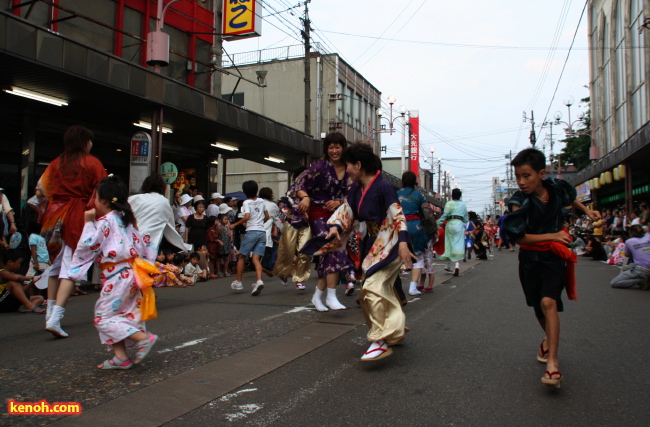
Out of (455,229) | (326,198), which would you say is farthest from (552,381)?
(455,229)

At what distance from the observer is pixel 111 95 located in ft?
34.3

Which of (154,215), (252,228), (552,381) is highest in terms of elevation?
(154,215)

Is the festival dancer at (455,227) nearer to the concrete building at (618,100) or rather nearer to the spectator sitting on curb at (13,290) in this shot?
the spectator sitting on curb at (13,290)

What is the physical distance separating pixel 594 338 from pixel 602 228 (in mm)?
17775

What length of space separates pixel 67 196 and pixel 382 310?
10.5 ft

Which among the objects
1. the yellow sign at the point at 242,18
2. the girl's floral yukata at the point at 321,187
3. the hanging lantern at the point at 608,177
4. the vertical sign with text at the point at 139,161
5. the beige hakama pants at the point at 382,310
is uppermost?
the yellow sign at the point at 242,18

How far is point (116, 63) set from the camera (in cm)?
984

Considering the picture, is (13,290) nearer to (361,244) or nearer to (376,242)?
(361,244)

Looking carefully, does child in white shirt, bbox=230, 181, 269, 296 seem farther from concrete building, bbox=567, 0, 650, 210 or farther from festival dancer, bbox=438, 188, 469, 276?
concrete building, bbox=567, 0, 650, 210

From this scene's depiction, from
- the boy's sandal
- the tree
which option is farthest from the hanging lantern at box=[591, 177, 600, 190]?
the tree

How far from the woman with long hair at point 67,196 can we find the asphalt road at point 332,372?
2.59 ft

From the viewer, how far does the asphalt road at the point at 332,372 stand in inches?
117

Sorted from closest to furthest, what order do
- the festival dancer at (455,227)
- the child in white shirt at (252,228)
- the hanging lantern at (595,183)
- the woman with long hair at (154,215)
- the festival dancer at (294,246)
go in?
the woman with long hair at (154,215), the festival dancer at (294,246), the child in white shirt at (252,228), the festival dancer at (455,227), the hanging lantern at (595,183)
